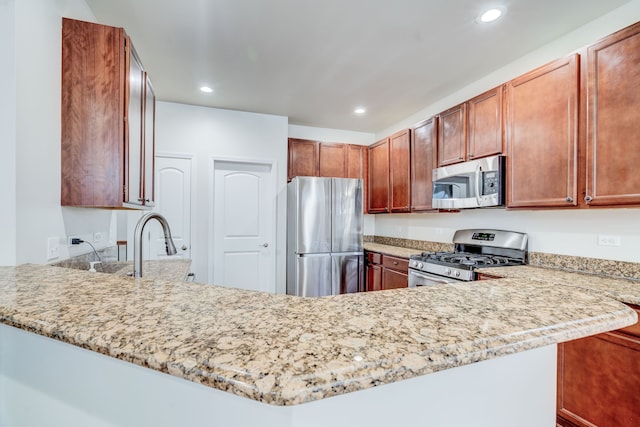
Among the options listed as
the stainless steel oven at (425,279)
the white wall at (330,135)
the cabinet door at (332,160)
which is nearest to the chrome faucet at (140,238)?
the stainless steel oven at (425,279)

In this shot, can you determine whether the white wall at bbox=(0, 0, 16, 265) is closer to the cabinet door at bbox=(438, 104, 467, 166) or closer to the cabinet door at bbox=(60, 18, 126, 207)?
the cabinet door at bbox=(60, 18, 126, 207)

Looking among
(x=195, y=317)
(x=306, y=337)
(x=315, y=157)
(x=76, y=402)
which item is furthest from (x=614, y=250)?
(x=315, y=157)

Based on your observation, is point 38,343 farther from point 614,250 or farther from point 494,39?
point 494,39

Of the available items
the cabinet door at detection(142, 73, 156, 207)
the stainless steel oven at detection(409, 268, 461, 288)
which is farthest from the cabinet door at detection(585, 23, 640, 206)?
the cabinet door at detection(142, 73, 156, 207)

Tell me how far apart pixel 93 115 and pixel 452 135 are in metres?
2.78

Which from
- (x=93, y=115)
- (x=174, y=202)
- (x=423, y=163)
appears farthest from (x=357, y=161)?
(x=93, y=115)

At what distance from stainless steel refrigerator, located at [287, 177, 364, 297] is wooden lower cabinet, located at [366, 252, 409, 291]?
5.4 inches

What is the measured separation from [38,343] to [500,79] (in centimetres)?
339

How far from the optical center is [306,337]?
511 millimetres

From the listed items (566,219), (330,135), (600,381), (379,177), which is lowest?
(600,381)

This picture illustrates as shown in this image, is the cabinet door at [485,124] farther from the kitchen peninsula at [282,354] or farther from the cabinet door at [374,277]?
the kitchen peninsula at [282,354]

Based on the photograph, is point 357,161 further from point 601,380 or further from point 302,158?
point 601,380

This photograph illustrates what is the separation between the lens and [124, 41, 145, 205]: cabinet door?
1688mm

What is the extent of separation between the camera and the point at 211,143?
3.56 meters
